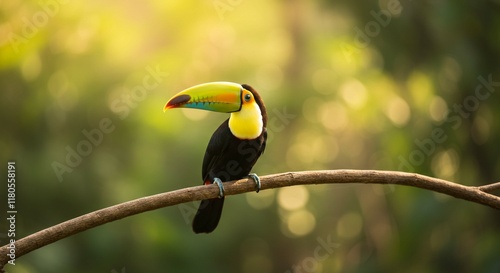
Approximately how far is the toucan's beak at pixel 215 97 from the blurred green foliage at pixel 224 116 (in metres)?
2.85

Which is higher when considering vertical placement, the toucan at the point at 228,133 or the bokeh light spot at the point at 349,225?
the toucan at the point at 228,133

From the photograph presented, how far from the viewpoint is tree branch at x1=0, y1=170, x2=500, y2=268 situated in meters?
2.55

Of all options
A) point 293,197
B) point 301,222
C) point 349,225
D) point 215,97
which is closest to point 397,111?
point 293,197

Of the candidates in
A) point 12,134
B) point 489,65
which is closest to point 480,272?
point 489,65

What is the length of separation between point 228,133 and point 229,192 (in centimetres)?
67

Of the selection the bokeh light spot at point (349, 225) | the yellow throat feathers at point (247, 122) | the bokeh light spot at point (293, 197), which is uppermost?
the yellow throat feathers at point (247, 122)

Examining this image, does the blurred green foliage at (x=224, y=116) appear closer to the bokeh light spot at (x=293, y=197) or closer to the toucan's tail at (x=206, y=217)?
the bokeh light spot at (x=293, y=197)

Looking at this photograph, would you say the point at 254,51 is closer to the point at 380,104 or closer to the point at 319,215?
the point at 380,104

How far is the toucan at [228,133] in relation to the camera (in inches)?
136

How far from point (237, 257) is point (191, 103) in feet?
16.6

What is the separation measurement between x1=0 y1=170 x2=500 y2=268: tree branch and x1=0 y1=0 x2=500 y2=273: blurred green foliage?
3.20 metres

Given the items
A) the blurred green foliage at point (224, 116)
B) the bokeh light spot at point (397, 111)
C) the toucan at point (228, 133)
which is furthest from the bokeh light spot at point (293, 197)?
the toucan at point (228, 133)

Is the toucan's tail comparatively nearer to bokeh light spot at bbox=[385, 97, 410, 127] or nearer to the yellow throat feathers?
the yellow throat feathers

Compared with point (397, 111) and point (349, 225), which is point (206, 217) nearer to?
point (397, 111)
